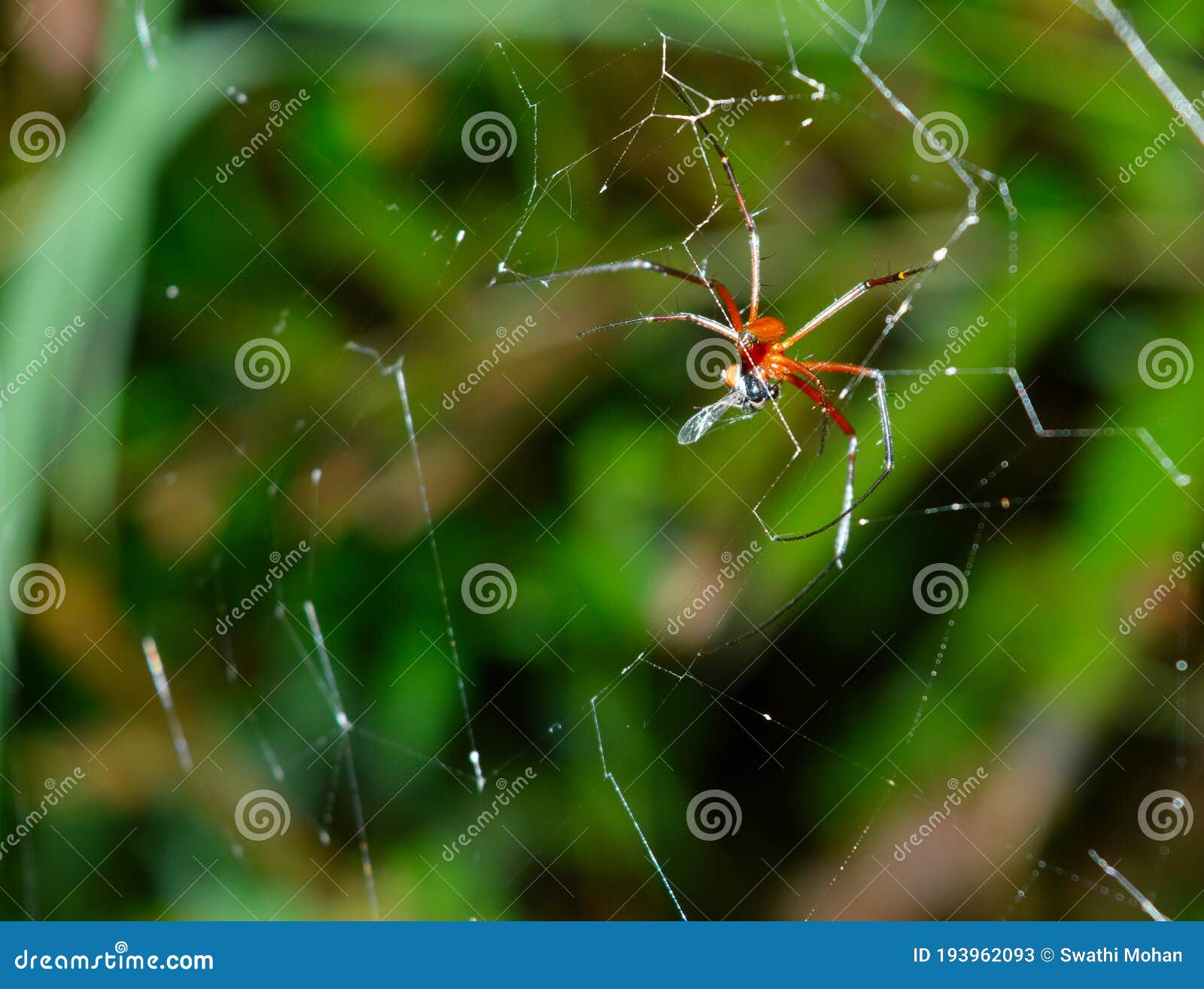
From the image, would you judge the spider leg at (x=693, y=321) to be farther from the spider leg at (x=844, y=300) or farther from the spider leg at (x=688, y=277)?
the spider leg at (x=844, y=300)

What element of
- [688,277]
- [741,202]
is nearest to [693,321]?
[688,277]

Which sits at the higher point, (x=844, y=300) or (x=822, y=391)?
(x=844, y=300)

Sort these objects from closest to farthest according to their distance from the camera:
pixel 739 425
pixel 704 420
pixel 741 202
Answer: pixel 704 420 < pixel 741 202 < pixel 739 425

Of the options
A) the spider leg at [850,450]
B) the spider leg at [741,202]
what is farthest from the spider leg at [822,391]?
the spider leg at [741,202]

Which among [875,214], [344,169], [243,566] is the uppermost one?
[875,214]

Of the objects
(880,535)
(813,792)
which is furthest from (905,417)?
(813,792)

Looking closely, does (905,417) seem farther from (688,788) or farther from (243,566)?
(243,566)

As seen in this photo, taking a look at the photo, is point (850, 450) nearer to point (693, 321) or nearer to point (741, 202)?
point (693, 321)
